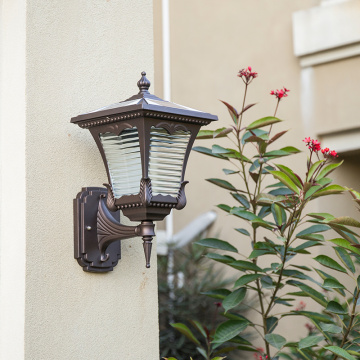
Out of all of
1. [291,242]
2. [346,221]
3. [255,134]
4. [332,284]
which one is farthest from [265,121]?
[332,284]

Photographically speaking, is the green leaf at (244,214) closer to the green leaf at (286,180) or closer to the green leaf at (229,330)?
the green leaf at (286,180)

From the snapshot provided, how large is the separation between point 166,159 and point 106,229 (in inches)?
13.9

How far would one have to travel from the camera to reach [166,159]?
2357 millimetres

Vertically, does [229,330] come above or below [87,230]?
below

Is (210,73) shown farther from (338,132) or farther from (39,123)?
(39,123)

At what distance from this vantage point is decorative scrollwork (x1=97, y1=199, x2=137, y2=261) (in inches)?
97.3

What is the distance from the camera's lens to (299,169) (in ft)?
16.6

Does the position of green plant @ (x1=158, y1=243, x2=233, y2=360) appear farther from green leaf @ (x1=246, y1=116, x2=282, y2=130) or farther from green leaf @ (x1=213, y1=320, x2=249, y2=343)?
green leaf @ (x1=246, y1=116, x2=282, y2=130)

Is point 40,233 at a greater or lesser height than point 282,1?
lesser

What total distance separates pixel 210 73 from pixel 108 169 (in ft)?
11.1

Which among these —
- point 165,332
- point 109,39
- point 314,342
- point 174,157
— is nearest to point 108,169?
point 174,157

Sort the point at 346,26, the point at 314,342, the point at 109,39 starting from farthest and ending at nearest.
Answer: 1. the point at 346,26
2. the point at 314,342
3. the point at 109,39

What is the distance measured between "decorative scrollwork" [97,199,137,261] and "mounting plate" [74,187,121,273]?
0.01 m

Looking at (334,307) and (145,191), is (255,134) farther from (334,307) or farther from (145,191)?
(145,191)
